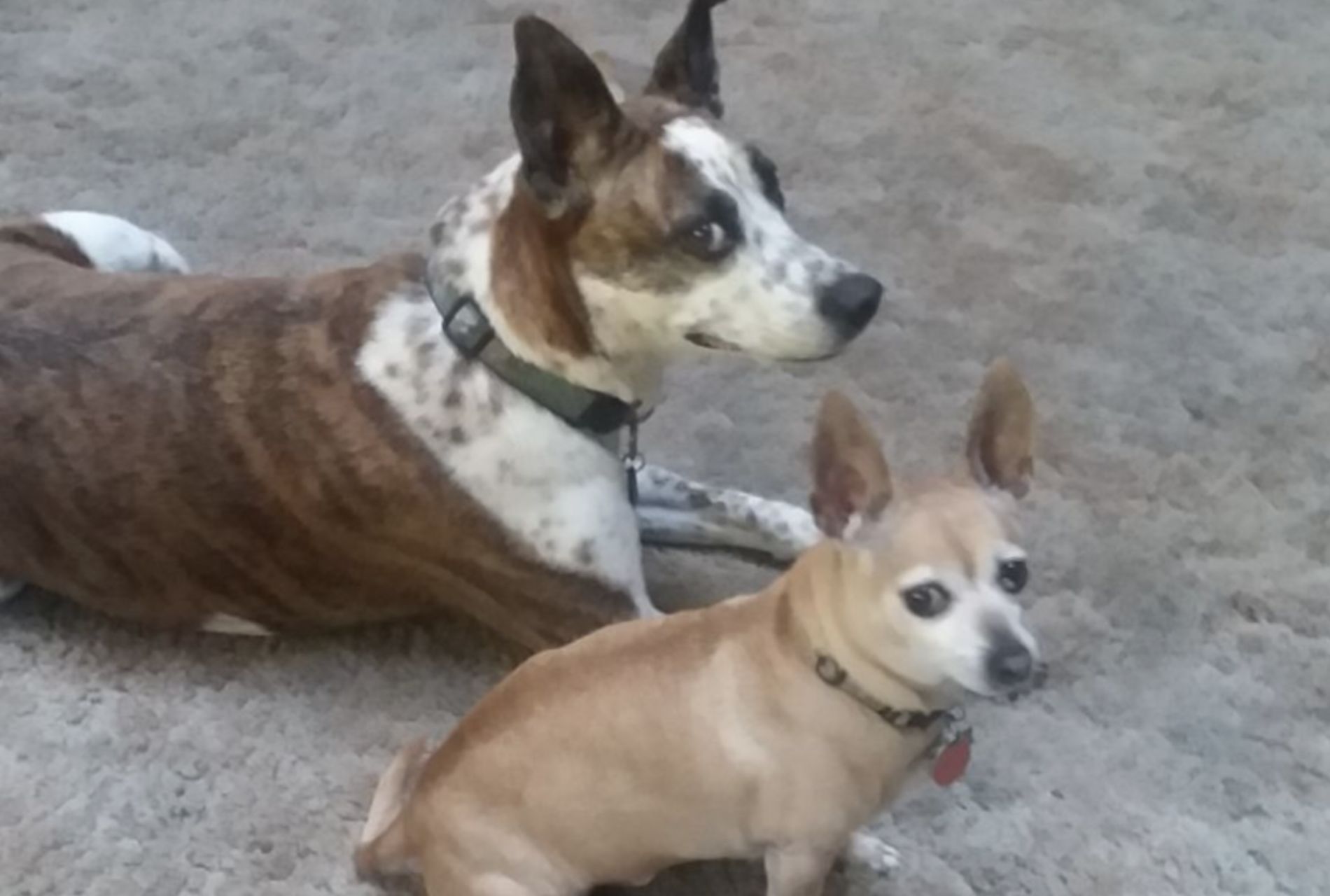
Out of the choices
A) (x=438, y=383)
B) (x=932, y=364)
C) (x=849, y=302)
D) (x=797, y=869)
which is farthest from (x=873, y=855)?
(x=932, y=364)

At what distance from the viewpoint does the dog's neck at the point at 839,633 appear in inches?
61.2

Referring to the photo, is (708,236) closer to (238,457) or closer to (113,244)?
(238,457)

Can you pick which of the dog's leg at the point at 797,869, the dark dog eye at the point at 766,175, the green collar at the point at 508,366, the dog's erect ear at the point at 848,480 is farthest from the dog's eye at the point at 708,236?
the dog's leg at the point at 797,869

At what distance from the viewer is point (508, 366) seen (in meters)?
1.89

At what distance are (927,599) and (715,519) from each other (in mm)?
A: 737

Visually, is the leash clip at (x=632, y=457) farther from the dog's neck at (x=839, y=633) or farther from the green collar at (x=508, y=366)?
the dog's neck at (x=839, y=633)

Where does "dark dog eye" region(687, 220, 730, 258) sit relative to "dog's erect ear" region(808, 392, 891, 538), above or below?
above

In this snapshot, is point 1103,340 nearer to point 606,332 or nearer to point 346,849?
point 606,332

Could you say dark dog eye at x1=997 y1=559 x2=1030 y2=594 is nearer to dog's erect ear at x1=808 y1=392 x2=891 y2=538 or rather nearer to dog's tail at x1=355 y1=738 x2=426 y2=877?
dog's erect ear at x1=808 y1=392 x2=891 y2=538

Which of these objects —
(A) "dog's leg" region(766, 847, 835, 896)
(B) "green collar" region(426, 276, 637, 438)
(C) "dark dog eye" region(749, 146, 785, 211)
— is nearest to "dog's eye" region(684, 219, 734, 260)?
(C) "dark dog eye" region(749, 146, 785, 211)

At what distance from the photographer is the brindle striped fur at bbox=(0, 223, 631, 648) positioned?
1.93 m

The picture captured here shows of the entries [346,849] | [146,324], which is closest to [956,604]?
[346,849]

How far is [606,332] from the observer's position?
186 centimetres

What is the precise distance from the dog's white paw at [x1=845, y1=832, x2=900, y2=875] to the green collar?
0.55m
